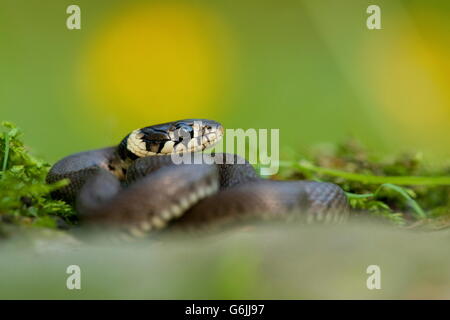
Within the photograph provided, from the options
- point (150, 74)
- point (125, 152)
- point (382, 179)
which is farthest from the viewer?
point (150, 74)

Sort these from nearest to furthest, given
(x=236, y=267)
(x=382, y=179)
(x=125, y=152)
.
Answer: (x=236, y=267) < (x=382, y=179) < (x=125, y=152)

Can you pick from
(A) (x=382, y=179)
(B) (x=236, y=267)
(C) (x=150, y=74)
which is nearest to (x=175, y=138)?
(A) (x=382, y=179)

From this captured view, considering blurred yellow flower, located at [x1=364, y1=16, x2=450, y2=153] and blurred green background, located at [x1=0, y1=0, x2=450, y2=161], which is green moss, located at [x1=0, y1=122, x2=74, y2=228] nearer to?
blurred green background, located at [x1=0, y1=0, x2=450, y2=161]

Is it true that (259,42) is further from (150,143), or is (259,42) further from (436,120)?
(150,143)

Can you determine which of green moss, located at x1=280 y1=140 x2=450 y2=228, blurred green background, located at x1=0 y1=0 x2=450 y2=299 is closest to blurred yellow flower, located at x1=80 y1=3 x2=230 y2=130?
blurred green background, located at x1=0 y1=0 x2=450 y2=299

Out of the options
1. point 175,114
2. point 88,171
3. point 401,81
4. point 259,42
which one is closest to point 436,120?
point 401,81

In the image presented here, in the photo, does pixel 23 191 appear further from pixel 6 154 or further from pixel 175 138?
pixel 175 138
